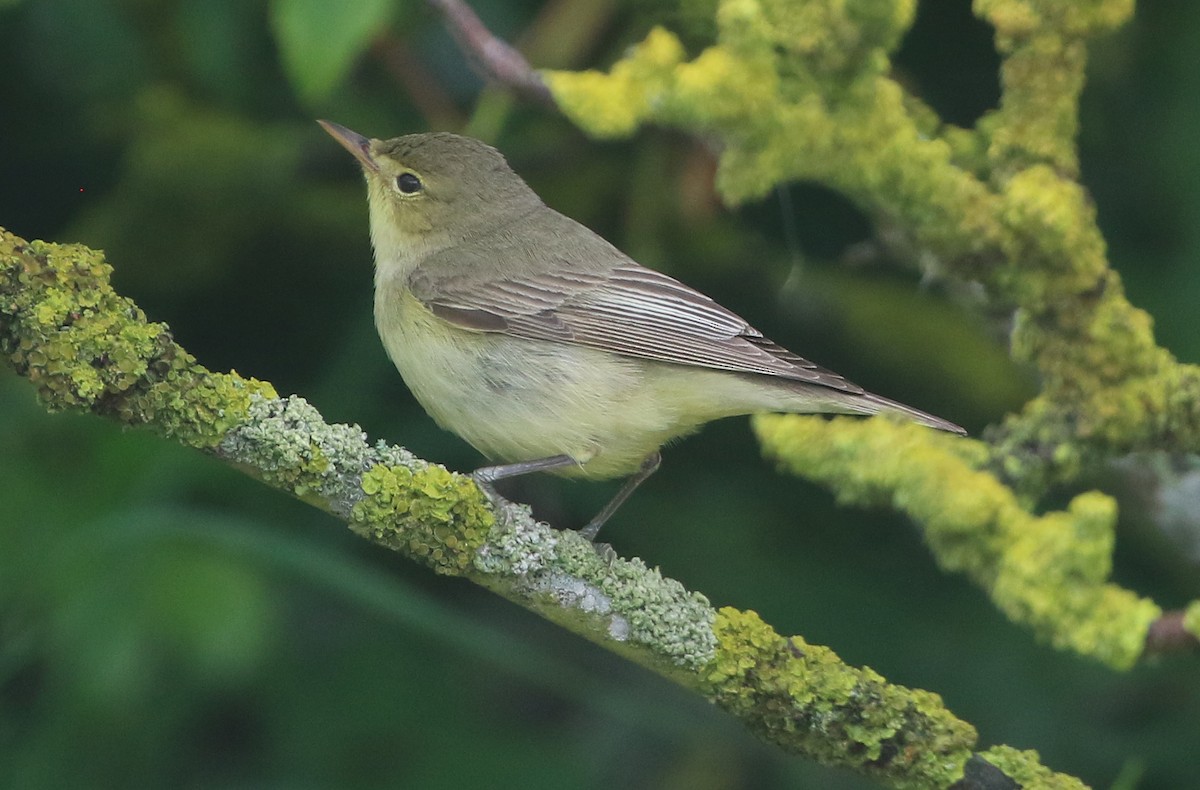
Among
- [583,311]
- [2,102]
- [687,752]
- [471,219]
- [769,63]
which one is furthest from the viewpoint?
[687,752]

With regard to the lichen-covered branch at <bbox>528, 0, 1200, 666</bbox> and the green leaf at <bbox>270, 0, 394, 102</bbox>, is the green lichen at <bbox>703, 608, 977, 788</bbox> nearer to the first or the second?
the lichen-covered branch at <bbox>528, 0, 1200, 666</bbox>

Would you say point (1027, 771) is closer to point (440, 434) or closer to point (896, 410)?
point (896, 410)

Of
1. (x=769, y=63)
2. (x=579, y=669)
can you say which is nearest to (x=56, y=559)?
(x=579, y=669)

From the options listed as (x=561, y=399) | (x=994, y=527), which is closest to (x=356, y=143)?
(x=561, y=399)

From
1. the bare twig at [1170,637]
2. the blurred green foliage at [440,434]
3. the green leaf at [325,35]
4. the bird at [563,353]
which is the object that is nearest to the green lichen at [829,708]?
the bare twig at [1170,637]

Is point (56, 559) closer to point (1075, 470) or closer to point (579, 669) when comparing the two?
point (579, 669)

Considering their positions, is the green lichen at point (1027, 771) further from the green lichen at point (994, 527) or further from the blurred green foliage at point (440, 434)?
the blurred green foliage at point (440, 434)
